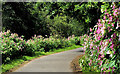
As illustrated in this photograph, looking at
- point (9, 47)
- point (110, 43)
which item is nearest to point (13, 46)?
point (9, 47)

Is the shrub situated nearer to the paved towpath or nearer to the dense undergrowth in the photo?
the dense undergrowth

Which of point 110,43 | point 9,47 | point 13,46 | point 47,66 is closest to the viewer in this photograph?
point 110,43

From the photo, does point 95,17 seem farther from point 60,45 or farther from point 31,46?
point 60,45

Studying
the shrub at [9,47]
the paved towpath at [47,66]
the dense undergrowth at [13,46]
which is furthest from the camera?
the dense undergrowth at [13,46]

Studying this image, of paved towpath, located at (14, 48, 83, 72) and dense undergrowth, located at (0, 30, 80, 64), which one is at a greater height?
dense undergrowth, located at (0, 30, 80, 64)

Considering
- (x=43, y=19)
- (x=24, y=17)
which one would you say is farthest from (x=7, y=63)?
(x=43, y=19)

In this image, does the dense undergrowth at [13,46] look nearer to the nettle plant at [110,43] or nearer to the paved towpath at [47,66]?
the paved towpath at [47,66]

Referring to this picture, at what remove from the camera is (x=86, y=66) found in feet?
28.0

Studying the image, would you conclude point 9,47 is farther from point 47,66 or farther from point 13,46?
point 47,66

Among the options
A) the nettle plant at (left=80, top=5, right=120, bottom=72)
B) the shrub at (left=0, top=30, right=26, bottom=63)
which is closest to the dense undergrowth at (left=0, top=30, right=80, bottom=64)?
the shrub at (left=0, top=30, right=26, bottom=63)

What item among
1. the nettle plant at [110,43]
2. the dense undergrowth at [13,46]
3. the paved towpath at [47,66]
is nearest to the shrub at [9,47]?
the dense undergrowth at [13,46]

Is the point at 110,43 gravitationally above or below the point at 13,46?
above

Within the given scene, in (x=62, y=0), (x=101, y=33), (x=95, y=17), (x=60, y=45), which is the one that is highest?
(x=62, y=0)

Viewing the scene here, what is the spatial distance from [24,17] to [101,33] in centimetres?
2209
